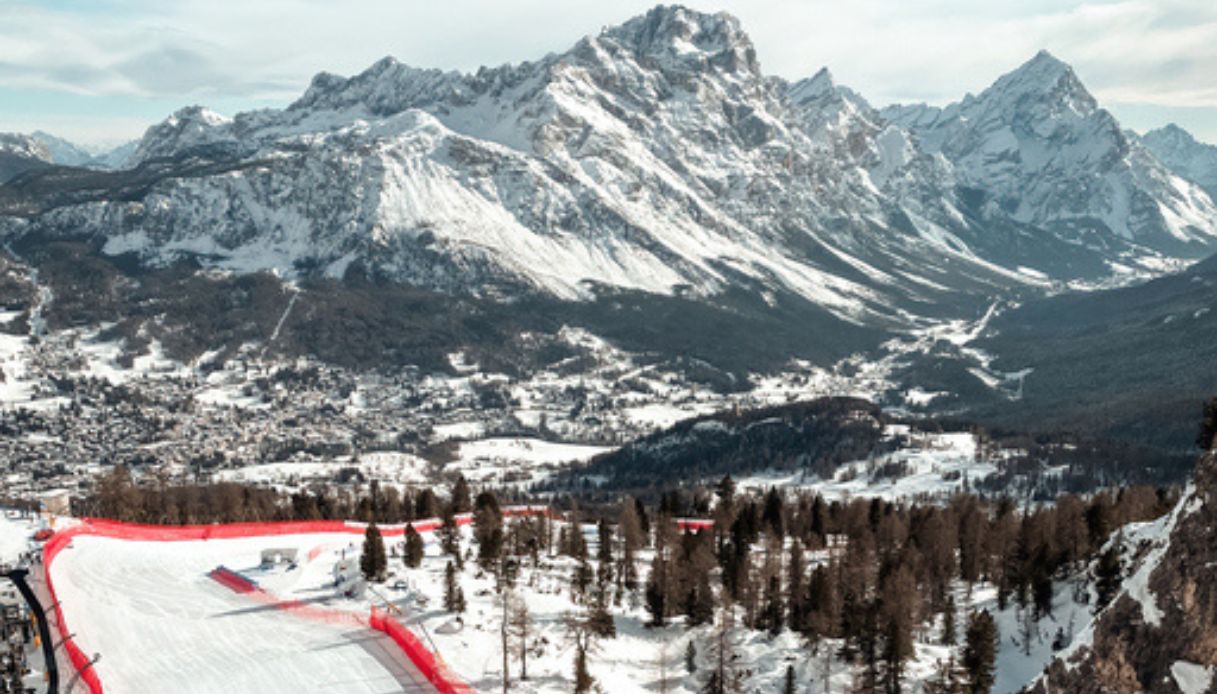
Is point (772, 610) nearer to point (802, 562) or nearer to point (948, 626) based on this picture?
point (802, 562)

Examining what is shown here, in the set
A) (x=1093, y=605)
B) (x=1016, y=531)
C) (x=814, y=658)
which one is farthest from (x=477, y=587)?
(x=1016, y=531)

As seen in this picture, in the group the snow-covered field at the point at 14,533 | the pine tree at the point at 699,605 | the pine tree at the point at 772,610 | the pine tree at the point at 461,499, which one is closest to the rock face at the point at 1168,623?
the pine tree at the point at 699,605

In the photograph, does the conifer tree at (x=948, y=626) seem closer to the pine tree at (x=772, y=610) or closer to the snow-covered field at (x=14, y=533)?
the pine tree at (x=772, y=610)

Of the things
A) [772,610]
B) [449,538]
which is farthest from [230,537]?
[772,610]

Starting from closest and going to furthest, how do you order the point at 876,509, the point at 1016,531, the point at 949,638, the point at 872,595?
the point at 949,638, the point at 872,595, the point at 1016,531, the point at 876,509

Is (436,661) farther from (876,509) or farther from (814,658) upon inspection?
(876,509)

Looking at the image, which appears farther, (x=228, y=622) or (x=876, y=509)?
(x=876, y=509)
